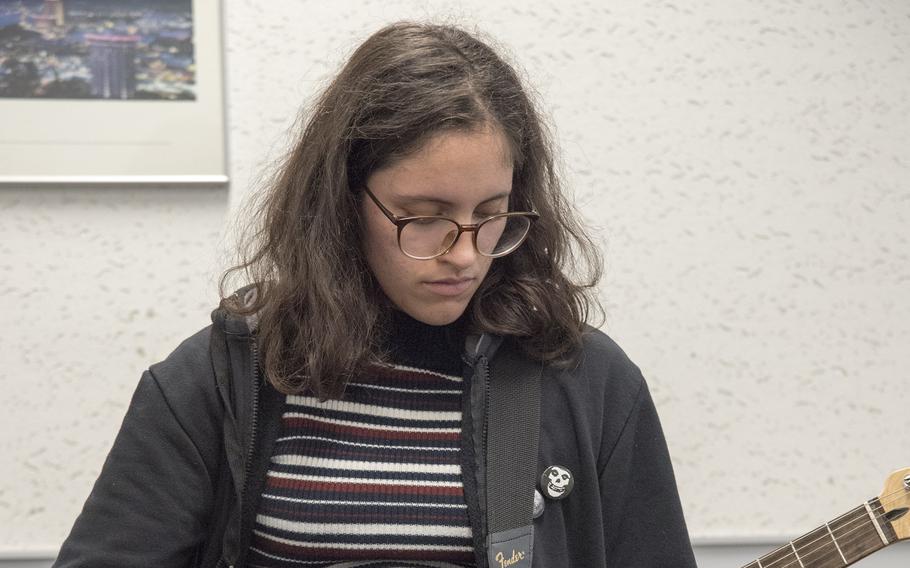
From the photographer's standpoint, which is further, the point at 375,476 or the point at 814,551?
the point at 814,551

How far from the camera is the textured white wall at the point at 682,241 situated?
5.45ft

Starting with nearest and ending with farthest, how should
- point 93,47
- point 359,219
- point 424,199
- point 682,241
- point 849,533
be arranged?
point 424,199 < point 359,219 < point 849,533 < point 93,47 < point 682,241

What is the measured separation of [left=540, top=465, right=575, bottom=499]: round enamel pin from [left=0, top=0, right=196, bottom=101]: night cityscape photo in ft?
3.16

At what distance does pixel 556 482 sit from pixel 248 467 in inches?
14.5

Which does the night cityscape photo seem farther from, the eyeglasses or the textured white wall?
the eyeglasses

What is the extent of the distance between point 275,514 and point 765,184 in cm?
115

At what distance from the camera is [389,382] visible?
1.17 metres

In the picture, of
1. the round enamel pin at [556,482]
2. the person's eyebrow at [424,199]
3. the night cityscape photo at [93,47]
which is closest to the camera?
the person's eyebrow at [424,199]

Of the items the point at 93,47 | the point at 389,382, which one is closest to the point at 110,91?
the point at 93,47

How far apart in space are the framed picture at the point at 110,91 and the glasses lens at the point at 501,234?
0.69 m

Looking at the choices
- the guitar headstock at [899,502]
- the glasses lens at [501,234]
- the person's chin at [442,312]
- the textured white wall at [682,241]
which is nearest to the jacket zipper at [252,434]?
the person's chin at [442,312]

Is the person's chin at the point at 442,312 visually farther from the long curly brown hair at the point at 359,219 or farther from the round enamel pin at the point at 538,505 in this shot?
the round enamel pin at the point at 538,505

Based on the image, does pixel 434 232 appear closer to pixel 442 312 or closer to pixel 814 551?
pixel 442 312

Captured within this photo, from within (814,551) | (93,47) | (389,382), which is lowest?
(814,551)
